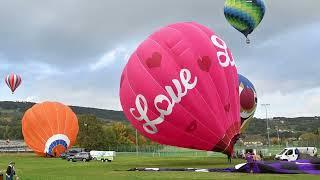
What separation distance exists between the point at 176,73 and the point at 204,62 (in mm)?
1913

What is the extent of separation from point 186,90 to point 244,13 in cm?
1107

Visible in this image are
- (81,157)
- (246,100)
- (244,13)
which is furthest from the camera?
(81,157)

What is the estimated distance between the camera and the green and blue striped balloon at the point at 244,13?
3778 centimetres

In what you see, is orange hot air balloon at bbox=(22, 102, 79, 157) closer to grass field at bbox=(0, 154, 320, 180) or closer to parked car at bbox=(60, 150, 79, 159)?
parked car at bbox=(60, 150, 79, 159)

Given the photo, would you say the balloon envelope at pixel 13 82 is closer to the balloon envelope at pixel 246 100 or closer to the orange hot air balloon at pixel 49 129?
the orange hot air balloon at pixel 49 129

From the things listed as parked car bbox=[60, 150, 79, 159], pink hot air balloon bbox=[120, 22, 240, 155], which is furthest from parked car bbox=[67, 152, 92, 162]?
pink hot air balloon bbox=[120, 22, 240, 155]

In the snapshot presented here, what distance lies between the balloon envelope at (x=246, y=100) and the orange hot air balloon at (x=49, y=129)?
24.2 m

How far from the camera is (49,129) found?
2416 inches

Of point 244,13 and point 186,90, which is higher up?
point 244,13

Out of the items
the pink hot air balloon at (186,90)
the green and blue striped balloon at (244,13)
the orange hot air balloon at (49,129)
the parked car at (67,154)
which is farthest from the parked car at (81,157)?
the green and blue striped balloon at (244,13)

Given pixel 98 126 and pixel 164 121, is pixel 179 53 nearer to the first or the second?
pixel 164 121

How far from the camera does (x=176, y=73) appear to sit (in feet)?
99.2

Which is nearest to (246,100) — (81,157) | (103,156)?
(103,156)

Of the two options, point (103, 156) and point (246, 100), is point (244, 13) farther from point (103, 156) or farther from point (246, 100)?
point (103, 156)
